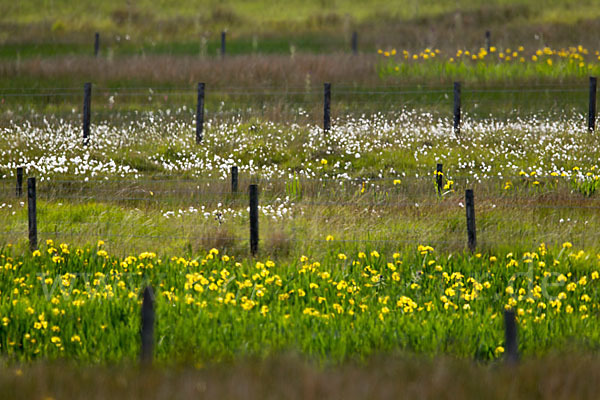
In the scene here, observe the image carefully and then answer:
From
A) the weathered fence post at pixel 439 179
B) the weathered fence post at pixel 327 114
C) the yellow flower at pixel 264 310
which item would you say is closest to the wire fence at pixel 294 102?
the weathered fence post at pixel 327 114

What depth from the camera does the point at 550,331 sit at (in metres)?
7.28

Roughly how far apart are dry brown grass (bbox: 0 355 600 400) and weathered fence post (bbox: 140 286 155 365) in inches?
17.3

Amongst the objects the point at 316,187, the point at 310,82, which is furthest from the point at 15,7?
the point at 316,187

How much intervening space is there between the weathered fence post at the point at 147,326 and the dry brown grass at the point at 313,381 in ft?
1.44

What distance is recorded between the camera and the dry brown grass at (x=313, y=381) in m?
5.07

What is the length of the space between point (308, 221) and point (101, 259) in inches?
134

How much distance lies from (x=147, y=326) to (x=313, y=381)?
168 cm

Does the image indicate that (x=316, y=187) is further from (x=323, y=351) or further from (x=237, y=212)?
(x=323, y=351)

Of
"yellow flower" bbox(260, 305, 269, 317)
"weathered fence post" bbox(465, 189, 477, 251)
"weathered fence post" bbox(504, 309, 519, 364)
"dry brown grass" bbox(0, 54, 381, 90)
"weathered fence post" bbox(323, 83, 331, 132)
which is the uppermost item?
"dry brown grass" bbox(0, 54, 381, 90)

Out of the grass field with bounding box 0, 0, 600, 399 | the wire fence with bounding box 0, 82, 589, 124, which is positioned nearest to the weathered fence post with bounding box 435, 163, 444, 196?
the grass field with bounding box 0, 0, 600, 399

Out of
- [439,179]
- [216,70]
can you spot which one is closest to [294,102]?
[216,70]

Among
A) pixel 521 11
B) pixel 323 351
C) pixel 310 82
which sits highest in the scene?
pixel 521 11

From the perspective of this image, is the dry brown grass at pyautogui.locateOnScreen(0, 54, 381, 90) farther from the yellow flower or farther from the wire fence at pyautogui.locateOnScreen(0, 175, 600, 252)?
the yellow flower

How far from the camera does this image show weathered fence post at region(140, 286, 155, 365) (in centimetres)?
609
